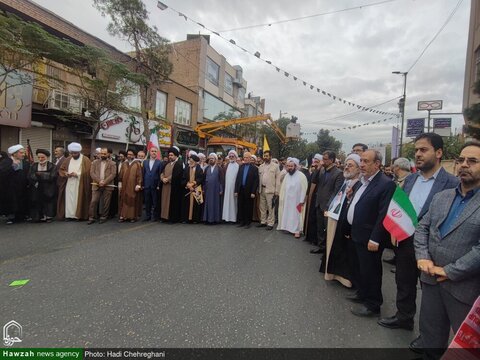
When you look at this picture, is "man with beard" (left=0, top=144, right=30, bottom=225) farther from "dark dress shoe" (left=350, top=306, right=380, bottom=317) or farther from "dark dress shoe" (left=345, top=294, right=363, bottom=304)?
"dark dress shoe" (left=350, top=306, right=380, bottom=317)

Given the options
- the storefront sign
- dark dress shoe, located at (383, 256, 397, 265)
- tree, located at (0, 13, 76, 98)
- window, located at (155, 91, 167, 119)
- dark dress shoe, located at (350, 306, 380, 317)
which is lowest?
dark dress shoe, located at (383, 256, 397, 265)

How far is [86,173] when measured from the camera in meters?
7.21

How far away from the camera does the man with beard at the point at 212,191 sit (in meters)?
7.38

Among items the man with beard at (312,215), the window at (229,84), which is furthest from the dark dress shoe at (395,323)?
the window at (229,84)

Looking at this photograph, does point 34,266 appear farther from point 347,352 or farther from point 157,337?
point 347,352

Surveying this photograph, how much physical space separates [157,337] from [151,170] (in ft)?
17.9

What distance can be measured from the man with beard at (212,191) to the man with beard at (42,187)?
3734 millimetres

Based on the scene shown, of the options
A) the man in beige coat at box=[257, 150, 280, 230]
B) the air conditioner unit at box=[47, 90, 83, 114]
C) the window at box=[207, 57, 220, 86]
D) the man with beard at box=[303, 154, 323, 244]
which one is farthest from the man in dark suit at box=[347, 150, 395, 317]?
the window at box=[207, 57, 220, 86]

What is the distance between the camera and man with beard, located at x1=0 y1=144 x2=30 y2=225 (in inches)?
250

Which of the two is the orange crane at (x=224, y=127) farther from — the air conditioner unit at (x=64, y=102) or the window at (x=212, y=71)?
the window at (x=212, y=71)

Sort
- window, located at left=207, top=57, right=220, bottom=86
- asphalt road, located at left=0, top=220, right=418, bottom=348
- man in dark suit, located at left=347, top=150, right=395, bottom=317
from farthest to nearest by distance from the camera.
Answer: window, located at left=207, top=57, right=220, bottom=86 → man in dark suit, located at left=347, top=150, right=395, bottom=317 → asphalt road, located at left=0, top=220, right=418, bottom=348

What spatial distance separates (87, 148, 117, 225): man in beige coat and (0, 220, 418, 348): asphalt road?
5.35ft

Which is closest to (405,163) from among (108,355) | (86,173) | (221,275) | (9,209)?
(221,275)

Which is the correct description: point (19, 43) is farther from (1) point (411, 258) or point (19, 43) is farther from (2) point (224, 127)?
(2) point (224, 127)
